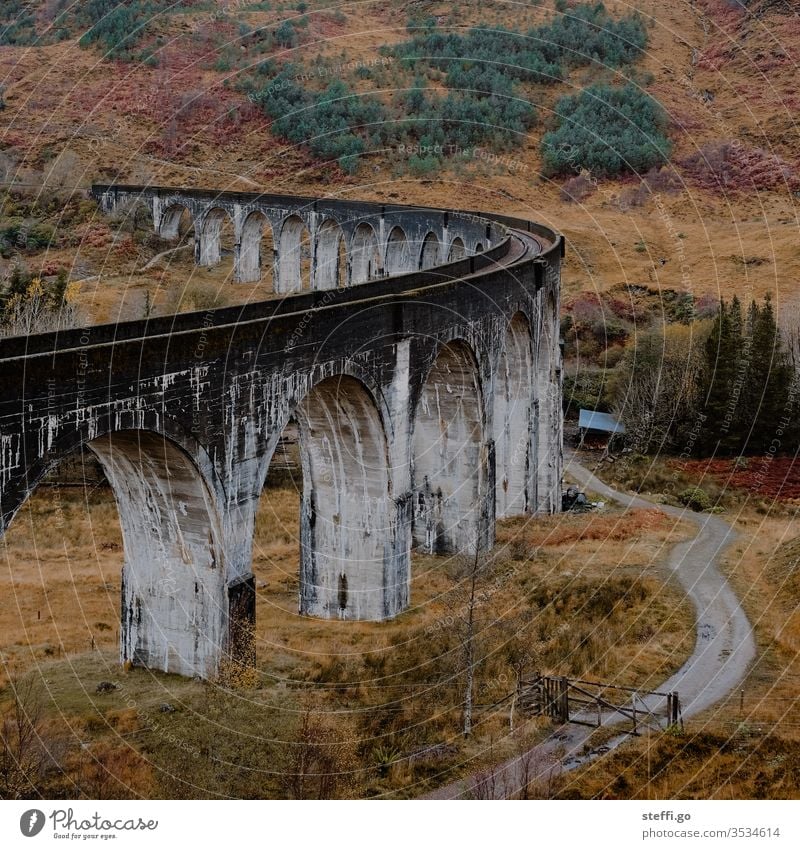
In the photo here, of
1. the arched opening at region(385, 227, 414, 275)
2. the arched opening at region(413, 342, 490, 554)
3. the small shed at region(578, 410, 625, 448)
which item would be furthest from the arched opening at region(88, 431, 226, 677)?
the arched opening at region(385, 227, 414, 275)

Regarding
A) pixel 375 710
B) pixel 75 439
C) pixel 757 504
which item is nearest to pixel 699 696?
pixel 375 710

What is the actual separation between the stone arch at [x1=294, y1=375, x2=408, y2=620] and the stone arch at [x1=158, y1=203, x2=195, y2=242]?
171 ft

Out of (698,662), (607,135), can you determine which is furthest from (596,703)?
(607,135)

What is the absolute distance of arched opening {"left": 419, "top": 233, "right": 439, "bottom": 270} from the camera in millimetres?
54841

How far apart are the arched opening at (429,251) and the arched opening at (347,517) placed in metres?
29.3

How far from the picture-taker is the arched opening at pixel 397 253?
191 feet

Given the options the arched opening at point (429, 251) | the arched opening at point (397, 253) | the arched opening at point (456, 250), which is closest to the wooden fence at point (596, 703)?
the arched opening at point (456, 250)

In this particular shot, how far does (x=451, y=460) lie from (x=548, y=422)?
338 inches

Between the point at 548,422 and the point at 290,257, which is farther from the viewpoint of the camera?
the point at 290,257

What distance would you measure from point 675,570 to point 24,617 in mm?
16420

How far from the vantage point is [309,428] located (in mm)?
26000

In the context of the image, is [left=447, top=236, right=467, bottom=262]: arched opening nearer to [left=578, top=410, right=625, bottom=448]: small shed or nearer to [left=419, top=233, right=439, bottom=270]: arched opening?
[left=419, top=233, right=439, bottom=270]: arched opening

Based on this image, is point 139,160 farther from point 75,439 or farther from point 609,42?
point 75,439

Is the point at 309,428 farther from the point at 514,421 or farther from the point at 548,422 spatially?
the point at 548,422
